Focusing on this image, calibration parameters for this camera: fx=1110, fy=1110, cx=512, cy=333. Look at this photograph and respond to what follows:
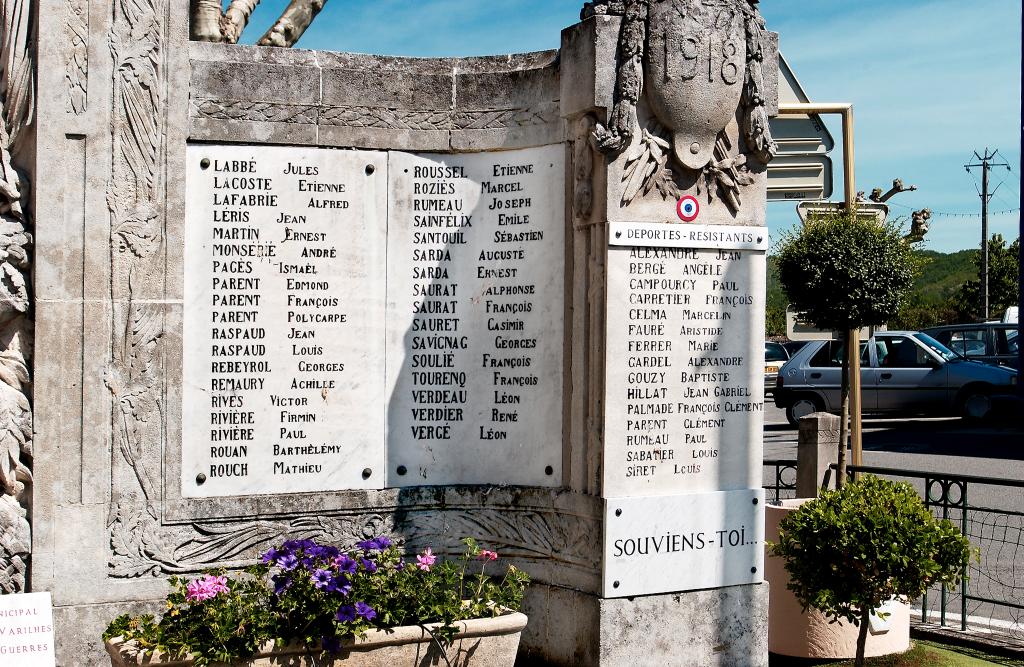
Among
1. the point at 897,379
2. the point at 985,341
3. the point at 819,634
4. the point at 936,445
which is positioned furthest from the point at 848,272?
the point at 985,341

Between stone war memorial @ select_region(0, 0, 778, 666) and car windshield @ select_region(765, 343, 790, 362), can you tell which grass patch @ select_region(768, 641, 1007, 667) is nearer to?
stone war memorial @ select_region(0, 0, 778, 666)

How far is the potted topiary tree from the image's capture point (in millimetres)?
6105

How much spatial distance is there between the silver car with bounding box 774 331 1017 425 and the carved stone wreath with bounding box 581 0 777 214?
52.2ft

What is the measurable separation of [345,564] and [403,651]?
55 centimetres

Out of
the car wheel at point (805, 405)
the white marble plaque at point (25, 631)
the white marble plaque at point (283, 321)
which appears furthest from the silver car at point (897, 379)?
the white marble plaque at point (25, 631)

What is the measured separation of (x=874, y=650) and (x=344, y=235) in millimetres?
4337

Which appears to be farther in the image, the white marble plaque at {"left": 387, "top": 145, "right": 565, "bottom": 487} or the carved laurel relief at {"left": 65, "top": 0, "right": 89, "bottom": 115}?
the white marble plaque at {"left": 387, "top": 145, "right": 565, "bottom": 487}

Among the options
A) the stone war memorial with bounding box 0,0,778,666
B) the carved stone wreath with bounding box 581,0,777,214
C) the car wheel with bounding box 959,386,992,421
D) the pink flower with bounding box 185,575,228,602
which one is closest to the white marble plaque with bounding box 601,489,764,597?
the stone war memorial with bounding box 0,0,778,666

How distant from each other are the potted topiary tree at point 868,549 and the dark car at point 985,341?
19.3 m

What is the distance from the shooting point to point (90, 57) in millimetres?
6246

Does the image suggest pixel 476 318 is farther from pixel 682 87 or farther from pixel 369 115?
pixel 682 87

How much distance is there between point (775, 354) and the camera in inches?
1368

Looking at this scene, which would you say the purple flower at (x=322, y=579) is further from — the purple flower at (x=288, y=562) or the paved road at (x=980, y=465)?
the paved road at (x=980, y=465)

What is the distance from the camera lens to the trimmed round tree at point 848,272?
37.0 ft
